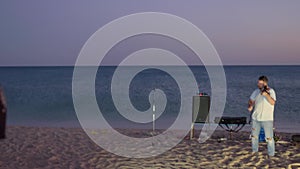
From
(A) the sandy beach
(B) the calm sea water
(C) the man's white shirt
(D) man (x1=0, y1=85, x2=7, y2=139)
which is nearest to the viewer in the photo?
(D) man (x1=0, y1=85, x2=7, y2=139)

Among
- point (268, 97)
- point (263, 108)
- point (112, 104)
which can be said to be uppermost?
point (268, 97)

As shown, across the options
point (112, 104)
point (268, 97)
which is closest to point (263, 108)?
point (268, 97)

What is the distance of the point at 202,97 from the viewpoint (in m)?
6.91

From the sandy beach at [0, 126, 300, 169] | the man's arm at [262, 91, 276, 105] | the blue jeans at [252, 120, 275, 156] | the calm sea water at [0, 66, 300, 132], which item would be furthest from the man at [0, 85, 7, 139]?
the calm sea water at [0, 66, 300, 132]

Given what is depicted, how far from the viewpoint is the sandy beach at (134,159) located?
518 cm

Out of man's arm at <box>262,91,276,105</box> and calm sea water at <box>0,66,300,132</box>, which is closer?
man's arm at <box>262,91,276,105</box>

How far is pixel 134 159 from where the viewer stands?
548cm

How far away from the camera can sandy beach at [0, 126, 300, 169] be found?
17.0ft

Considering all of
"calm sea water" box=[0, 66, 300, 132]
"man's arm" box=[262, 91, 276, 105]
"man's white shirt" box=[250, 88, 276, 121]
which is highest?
"man's arm" box=[262, 91, 276, 105]

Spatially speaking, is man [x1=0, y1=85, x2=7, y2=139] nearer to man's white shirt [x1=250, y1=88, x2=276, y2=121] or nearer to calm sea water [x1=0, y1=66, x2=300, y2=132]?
man's white shirt [x1=250, y1=88, x2=276, y2=121]

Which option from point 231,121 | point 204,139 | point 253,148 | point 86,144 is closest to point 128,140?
point 86,144

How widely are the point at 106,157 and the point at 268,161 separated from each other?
2.44 metres

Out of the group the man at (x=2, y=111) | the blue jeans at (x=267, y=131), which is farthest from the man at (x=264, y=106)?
the man at (x=2, y=111)

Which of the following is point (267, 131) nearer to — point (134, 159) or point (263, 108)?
point (263, 108)
